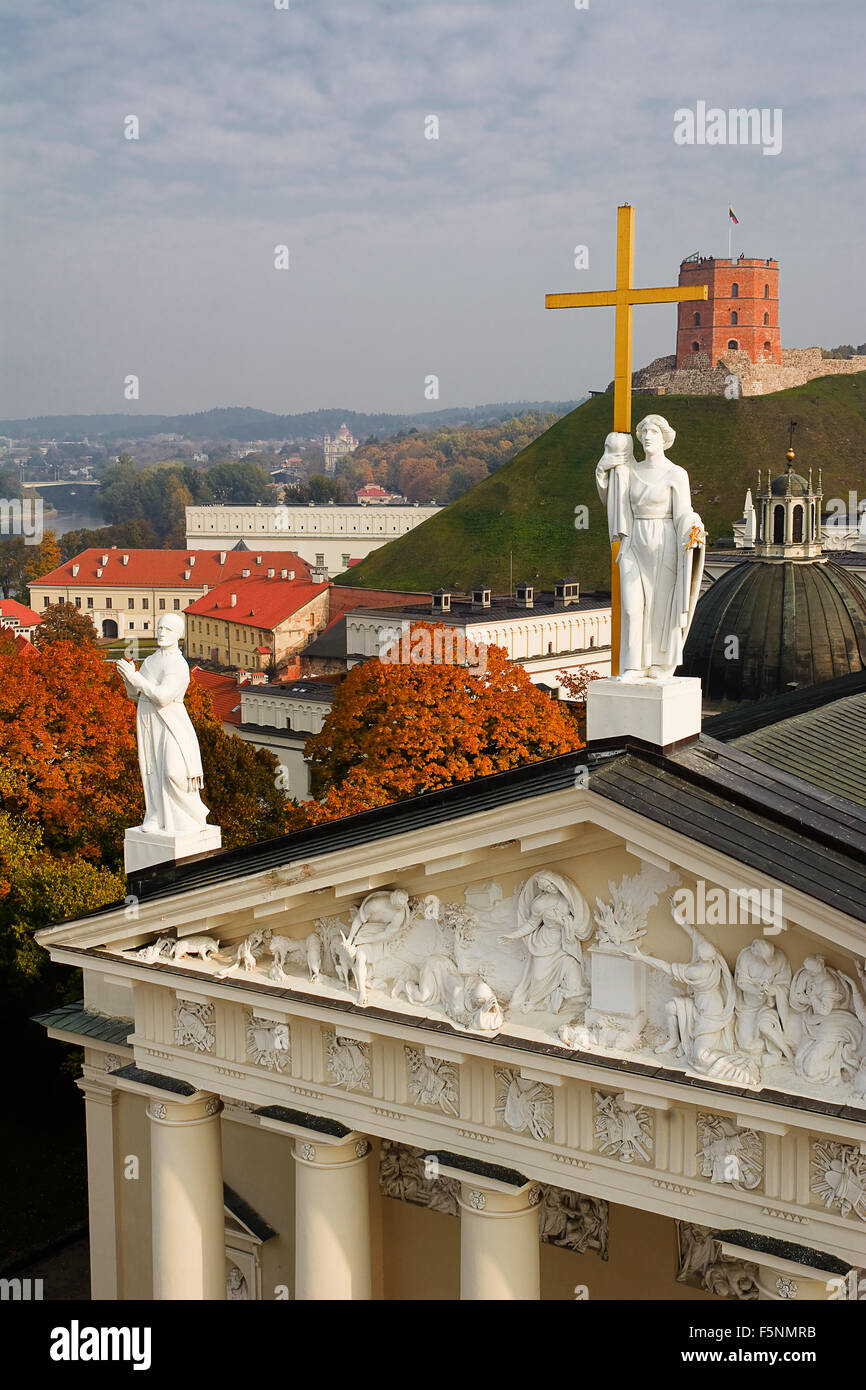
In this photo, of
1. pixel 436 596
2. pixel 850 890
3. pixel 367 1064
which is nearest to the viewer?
pixel 850 890

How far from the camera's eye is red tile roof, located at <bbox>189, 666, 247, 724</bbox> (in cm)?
8699

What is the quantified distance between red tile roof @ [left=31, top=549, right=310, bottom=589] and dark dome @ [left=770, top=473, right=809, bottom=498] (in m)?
108

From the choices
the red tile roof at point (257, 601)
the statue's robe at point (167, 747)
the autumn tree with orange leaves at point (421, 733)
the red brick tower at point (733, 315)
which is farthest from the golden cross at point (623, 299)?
the red brick tower at point (733, 315)

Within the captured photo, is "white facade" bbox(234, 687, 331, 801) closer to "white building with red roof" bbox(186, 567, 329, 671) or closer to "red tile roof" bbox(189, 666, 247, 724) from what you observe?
"red tile roof" bbox(189, 666, 247, 724)

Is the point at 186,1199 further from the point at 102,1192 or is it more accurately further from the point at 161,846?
the point at 102,1192

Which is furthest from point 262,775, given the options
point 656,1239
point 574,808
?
point 574,808

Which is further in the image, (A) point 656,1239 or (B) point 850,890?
(A) point 656,1239

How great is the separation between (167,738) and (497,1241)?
23.7 ft

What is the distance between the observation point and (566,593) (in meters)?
100

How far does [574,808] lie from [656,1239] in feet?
22.5

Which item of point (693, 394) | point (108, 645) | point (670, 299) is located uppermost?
point (693, 394)

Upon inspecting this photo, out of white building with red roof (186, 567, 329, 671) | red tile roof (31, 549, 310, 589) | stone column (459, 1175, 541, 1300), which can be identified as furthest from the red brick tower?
stone column (459, 1175, 541, 1300)
